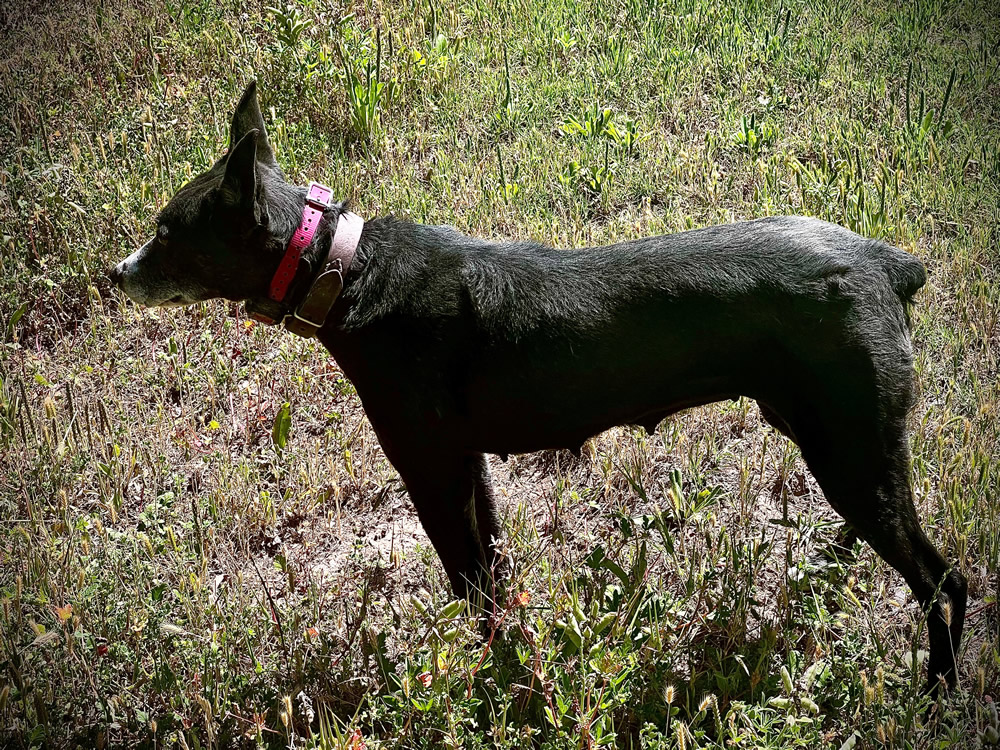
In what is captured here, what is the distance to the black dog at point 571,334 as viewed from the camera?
319cm

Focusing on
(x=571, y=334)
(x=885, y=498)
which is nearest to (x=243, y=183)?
(x=571, y=334)

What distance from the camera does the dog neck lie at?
3.52 m

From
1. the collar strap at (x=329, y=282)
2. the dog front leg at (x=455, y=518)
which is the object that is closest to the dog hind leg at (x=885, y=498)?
the dog front leg at (x=455, y=518)

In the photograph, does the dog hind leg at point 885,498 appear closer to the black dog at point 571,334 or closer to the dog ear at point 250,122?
the black dog at point 571,334

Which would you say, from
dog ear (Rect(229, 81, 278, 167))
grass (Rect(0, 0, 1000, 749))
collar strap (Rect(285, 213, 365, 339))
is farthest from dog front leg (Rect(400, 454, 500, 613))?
dog ear (Rect(229, 81, 278, 167))

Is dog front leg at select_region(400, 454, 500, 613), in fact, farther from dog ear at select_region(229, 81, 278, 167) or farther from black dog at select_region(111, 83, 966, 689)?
dog ear at select_region(229, 81, 278, 167)

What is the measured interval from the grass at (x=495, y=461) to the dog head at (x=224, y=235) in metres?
1.14

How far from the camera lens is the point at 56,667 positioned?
147 inches

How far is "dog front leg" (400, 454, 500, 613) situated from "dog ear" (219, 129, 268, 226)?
1144mm

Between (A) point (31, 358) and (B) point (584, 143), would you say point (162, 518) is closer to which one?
(A) point (31, 358)

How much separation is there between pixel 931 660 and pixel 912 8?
594 cm

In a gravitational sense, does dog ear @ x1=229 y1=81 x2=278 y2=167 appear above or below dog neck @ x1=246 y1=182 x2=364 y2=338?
above

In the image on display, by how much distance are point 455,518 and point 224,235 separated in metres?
1.42

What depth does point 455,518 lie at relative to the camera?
144 inches
